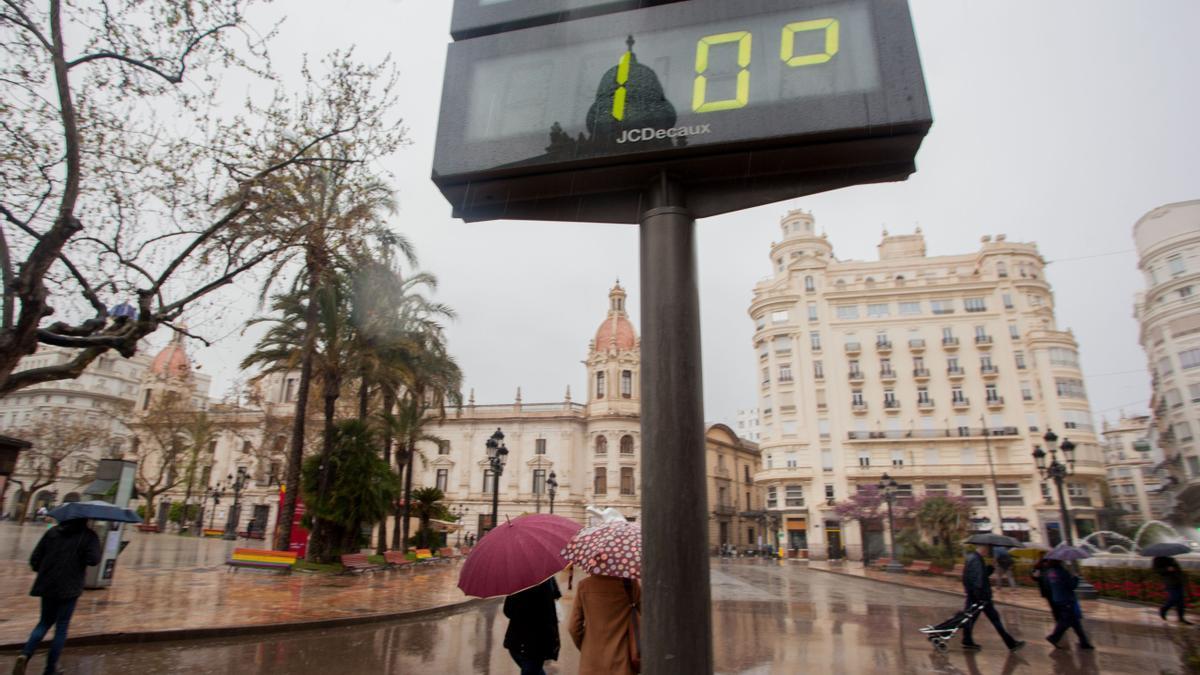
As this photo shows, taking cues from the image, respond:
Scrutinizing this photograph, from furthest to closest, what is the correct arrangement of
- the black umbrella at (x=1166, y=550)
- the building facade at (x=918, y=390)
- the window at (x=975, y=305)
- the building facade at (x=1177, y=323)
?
the window at (x=975, y=305)
the building facade at (x=918, y=390)
the building facade at (x=1177, y=323)
the black umbrella at (x=1166, y=550)

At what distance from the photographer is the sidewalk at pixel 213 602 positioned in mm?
9122

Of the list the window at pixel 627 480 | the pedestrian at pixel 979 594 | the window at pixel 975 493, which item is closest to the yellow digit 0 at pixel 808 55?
the pedestrian at pixel 979 594

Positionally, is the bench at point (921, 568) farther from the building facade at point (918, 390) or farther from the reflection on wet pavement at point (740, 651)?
the building facade at point (918, 390)

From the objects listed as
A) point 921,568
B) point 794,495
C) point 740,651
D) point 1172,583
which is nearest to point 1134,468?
point 794,495

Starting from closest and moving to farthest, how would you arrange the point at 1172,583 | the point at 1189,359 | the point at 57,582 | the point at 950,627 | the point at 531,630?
the point at 531,630 → the point at 57,582 → the point at 950,627 → the point at 1172,583 → the point at 1189,359

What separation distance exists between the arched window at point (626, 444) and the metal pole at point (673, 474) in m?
51.2

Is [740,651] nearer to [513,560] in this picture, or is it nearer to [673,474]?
[513,560]

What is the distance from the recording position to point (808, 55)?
9.32 ft

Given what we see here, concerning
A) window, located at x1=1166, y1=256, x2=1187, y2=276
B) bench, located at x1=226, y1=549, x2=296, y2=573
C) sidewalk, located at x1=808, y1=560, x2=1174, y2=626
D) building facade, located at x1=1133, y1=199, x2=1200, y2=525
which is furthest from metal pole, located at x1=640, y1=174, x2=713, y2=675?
window, located at x1=1166, y1=256, x2=1187, y2=276

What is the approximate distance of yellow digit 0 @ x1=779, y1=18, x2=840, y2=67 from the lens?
2.82m

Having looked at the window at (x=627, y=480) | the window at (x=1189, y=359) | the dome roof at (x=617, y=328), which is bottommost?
the window at (x=627, y=480)

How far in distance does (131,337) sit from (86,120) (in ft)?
10.4

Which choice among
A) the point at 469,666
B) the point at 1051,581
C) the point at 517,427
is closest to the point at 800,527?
the point at 517,427

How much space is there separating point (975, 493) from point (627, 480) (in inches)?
974
